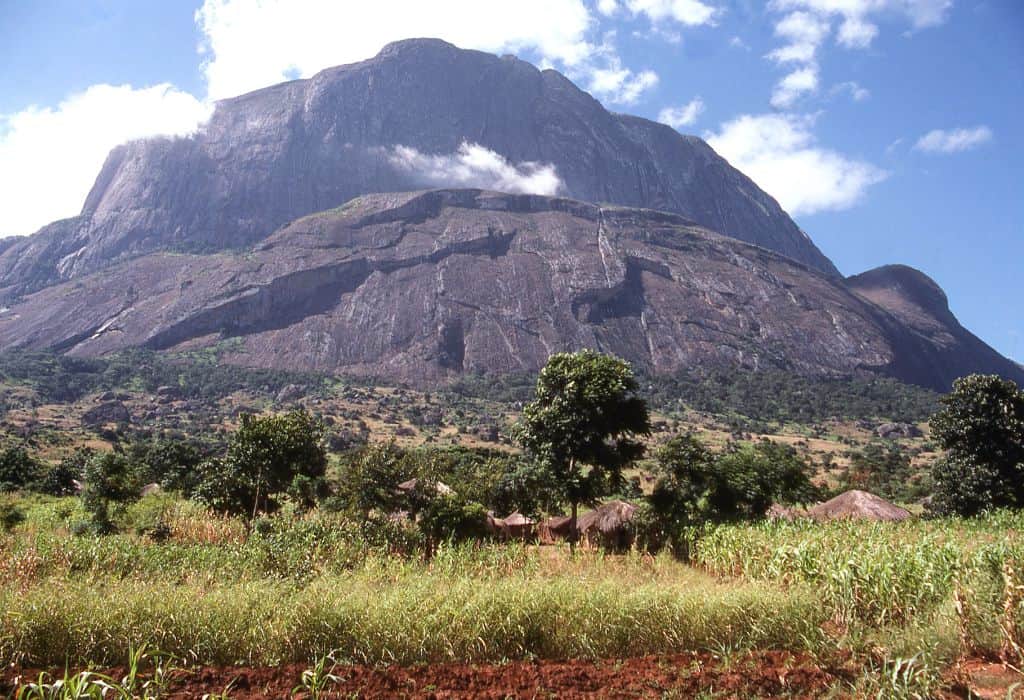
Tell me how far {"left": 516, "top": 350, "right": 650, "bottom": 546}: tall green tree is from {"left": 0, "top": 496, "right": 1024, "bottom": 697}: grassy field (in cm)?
653

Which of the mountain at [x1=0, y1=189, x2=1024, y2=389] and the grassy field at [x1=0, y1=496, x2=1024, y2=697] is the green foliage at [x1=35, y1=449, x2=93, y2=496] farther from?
the mountain at [x1=0, y1=189, x2=1024, y2=389]

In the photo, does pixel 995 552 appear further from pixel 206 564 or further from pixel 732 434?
pixel 732 434

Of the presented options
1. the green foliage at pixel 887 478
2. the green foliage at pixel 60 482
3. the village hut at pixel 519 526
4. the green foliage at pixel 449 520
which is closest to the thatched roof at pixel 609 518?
the village hut at pixel 519 526

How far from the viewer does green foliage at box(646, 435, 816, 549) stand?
16391 millimetres

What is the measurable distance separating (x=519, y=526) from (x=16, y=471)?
2920cm

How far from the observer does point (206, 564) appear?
31.2 ft

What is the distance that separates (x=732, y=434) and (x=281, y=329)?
9827 centimetres

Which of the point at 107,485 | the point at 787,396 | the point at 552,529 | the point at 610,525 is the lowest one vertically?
the point at 552,529

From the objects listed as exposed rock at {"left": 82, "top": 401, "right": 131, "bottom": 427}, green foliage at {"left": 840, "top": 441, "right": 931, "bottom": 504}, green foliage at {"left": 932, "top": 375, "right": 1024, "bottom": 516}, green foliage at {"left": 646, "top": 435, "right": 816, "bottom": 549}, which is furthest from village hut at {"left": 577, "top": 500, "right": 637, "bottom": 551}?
exposed rock at {"left": 82, "top": 401, "right": 131, "bottom": 427}

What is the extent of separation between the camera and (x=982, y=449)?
21.4 meters

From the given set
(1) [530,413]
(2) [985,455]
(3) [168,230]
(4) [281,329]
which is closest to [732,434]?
(2) [985,455]

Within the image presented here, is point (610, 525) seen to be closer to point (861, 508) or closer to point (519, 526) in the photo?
point (519, 526)

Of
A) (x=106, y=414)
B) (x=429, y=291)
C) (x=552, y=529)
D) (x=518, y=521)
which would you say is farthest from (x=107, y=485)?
(x=429, y=291)

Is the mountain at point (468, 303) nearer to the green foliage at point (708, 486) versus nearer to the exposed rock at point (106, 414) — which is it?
the exposed rock at point (106, 414)
